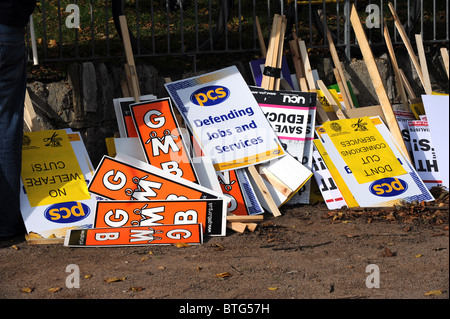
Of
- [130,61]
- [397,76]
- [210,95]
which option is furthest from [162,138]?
[397,76]

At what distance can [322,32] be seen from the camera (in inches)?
266

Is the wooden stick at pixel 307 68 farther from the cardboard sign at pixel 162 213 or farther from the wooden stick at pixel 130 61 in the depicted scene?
the cardboard sign at pixel 162 213

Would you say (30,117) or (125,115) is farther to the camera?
(125,115)

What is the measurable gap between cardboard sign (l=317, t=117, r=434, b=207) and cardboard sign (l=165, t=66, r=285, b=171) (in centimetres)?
58

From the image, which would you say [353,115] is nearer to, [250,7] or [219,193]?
[219,193]

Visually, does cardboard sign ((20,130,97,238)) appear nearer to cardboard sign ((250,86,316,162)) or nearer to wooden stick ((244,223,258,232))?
wooden stick ((244,223,258,232))

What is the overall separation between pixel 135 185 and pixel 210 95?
4.06ft

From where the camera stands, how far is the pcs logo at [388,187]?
210 inches

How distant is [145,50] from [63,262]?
9.54 ft

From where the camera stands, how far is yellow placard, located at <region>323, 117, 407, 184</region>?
5.48 m

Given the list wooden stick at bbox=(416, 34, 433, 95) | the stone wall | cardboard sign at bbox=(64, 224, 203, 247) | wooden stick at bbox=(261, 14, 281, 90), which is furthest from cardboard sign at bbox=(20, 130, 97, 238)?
wooden stick at bbox=(416, 34, 433, 95)

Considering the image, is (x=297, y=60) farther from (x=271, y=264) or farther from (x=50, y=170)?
(x=271, y=264)

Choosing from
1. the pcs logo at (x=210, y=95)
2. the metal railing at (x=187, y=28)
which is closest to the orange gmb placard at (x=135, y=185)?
the pcs logo at (x=210, y=95)

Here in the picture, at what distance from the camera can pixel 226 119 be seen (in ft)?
18.5
